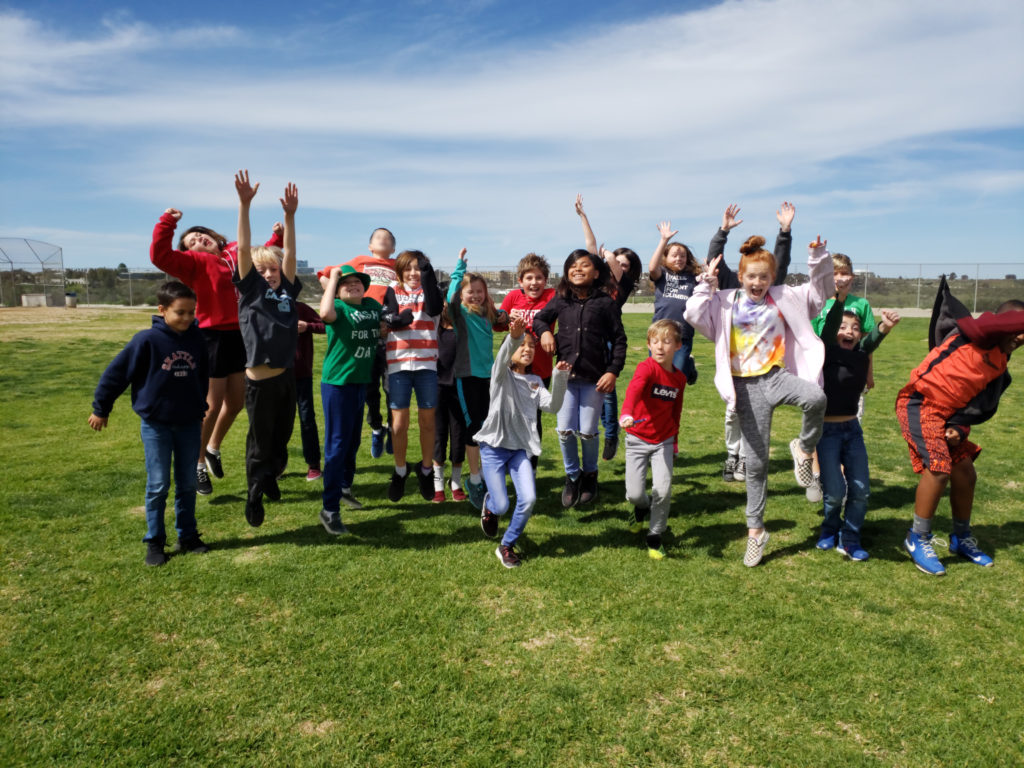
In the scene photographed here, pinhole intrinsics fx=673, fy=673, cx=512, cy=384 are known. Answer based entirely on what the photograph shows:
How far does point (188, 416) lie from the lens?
15.2 feet

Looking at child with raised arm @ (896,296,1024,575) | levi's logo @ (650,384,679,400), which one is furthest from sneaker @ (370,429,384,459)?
child with raised arm @ (896,296,1024,575)

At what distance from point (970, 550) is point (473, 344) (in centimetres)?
402

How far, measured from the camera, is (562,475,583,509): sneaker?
591 cm

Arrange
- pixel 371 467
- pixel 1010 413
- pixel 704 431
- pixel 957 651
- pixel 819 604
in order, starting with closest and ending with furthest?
pixel 957 651
pixel 819 604
pixel 371 467
pixel 704 431
pixel 1010 413

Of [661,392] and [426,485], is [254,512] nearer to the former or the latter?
[426,485]

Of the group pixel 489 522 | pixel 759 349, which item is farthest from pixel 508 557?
pixel 759 349

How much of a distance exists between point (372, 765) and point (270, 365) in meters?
3.05

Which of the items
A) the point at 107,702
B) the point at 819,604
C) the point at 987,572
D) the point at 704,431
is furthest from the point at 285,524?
the point at 704,431

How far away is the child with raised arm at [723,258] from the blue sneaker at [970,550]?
1.55 metres

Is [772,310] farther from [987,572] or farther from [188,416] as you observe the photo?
[188,416]

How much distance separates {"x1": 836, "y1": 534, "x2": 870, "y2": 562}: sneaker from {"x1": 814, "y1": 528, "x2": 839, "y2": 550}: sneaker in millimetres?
97

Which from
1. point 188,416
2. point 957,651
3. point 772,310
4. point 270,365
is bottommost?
point 957,651

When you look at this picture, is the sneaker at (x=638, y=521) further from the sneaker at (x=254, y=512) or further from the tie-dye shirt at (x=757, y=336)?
the sneaker at (x=254, y=512)

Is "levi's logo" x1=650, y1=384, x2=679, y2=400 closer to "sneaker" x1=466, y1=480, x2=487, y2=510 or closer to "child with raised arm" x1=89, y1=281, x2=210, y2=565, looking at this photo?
"sneaker" x1=466, y1=480, x2=487, y2=510
